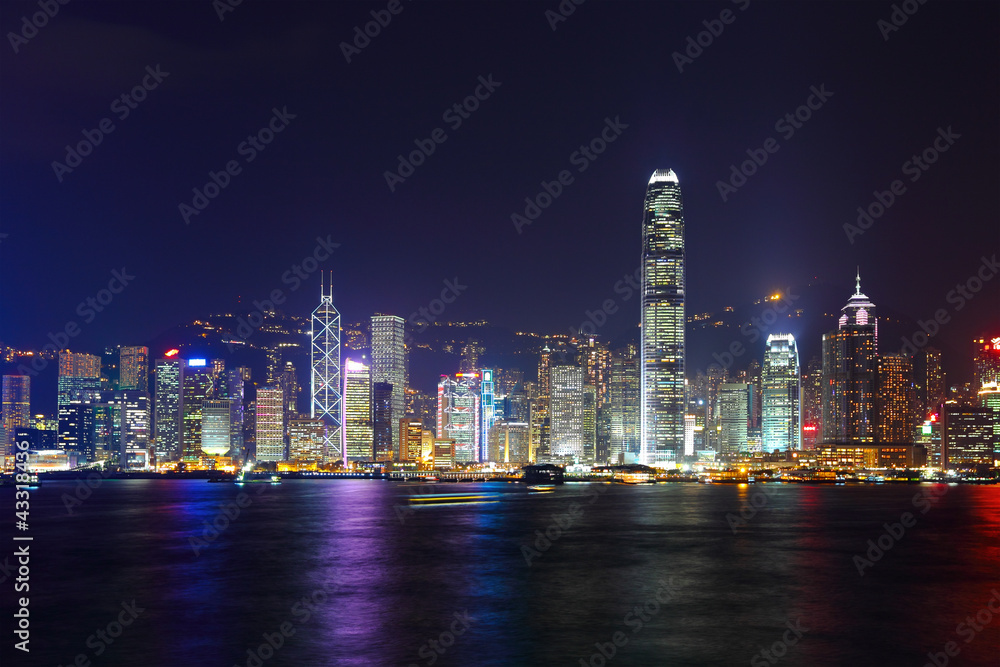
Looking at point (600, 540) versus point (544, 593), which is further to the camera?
point (600, 540)

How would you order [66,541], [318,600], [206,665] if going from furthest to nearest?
[66,541] < [318,600] < [206,665]

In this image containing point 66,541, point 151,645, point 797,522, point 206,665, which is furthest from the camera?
point 797,522

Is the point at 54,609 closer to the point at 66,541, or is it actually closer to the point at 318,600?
the point at 318,600

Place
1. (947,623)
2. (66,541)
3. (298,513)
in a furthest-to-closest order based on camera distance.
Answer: (298,513) < (66,541) < (947,623)

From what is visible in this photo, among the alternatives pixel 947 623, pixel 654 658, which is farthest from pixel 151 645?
pixel 947 623

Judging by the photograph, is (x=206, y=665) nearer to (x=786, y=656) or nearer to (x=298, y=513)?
(x=786, y=656)

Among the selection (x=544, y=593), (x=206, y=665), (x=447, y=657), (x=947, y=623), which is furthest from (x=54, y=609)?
(x=947, y=623)
